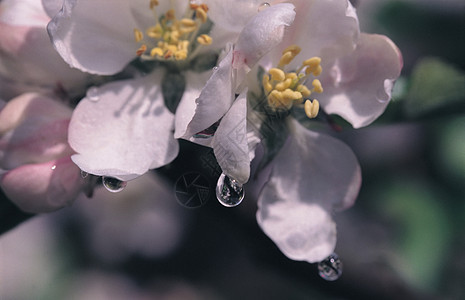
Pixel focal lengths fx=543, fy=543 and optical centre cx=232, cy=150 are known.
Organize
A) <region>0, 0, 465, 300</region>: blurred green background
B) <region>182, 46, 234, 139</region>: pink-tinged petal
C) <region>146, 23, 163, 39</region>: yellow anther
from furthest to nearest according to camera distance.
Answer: <region>0, 0, 465, 300</region>: blurred green background, <region>146, 23, 163, 39</region>: yellow anther, <region>182, 46, 234, 139</region>: pink-tinged petal

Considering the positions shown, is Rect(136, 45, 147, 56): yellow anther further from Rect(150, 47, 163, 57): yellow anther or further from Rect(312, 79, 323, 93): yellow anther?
Rect(312, 79, 323, 93): yellow anther

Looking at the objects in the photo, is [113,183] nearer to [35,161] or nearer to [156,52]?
[35,161]

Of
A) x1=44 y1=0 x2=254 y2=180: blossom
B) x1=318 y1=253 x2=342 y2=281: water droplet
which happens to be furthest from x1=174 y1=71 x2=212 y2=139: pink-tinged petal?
x1=318 y1=253 x2=342 y2=281: water droplet

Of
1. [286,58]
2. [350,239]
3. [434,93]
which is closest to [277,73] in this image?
[286,58]

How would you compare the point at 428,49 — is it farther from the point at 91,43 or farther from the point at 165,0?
the point at 91,43

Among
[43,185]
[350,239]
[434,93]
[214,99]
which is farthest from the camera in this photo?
[350,239]

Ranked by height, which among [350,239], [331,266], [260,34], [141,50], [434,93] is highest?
[260,34]

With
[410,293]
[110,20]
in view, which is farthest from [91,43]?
[410,293]
